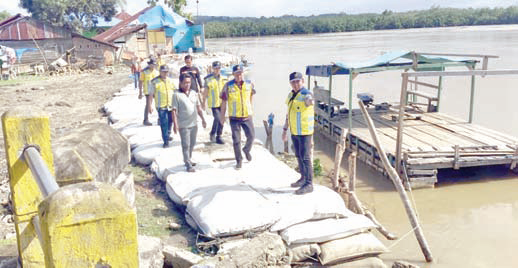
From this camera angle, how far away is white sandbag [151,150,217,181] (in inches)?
260

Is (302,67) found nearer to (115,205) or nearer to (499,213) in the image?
(499,213)

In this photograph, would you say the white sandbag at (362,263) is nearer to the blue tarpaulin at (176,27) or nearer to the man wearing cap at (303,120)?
the man wearing cap at (303,120)

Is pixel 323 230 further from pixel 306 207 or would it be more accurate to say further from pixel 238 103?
pixel 238 103

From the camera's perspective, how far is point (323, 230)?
16.0 ft

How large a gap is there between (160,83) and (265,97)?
466 inches

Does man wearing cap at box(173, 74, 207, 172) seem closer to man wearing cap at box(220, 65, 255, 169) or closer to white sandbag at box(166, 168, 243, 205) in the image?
white sandbag at box(166, 168, 243, 205)

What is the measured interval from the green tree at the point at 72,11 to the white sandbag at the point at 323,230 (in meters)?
32.5

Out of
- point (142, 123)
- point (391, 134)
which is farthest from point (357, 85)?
point (142, 123)

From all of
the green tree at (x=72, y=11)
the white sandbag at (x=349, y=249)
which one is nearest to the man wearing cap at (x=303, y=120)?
the white sandbag at (x=349, y=249)

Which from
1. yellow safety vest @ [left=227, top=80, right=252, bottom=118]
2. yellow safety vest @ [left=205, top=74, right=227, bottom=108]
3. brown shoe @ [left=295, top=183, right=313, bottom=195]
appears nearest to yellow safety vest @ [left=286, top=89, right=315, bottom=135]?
brown shoe @ [left=295, top=183, right=313, bottom=195]

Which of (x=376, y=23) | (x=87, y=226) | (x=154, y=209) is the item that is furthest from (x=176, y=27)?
(x=376, y=23)

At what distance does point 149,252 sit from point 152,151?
13.4 feet

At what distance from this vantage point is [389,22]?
82875 mm

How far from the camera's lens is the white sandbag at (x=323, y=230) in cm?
478
